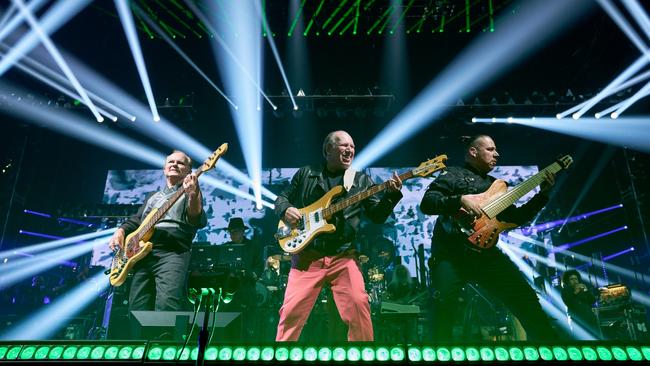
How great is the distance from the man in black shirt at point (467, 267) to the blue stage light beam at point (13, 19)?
7019 millimetres

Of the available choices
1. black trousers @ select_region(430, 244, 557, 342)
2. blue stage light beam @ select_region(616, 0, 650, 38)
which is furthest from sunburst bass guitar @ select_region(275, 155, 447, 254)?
blue stage light beam @ select_region(616, 0, 650, 38)

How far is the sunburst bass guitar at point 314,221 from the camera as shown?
3.59 metres

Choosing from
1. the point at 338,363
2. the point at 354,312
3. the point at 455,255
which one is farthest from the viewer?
the point at 455,255

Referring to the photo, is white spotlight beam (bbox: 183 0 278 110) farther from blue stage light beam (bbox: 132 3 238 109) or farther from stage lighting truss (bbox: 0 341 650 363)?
stage lighting truss (bbox: 0 341 650 363)

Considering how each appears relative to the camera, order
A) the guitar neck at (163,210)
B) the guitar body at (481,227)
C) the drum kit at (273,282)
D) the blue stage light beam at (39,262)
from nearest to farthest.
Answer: the guitar body at (481,227) → the guitar neck at (163,210) → the drum kit at (273,282) → the blue stage light beam at (39,262)

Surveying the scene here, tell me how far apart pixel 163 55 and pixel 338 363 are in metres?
8.46

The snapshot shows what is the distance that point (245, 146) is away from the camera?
10.5 metres

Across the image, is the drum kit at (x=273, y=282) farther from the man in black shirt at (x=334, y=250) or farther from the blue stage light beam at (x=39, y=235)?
the blue stage light beam at (x=39, y=235)

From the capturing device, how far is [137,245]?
409cm

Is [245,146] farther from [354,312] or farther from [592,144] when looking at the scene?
[592,144]

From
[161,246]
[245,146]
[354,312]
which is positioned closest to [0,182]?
[245,146]

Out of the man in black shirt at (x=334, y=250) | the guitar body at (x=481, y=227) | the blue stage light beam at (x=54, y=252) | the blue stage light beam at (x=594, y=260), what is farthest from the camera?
the blue stage light beam at (x=594, y=260)

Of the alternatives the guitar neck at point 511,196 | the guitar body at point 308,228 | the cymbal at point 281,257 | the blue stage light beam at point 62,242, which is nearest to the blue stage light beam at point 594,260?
the cymbal at point 281,257

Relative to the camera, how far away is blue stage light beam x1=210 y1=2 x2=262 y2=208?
24.7 feet
